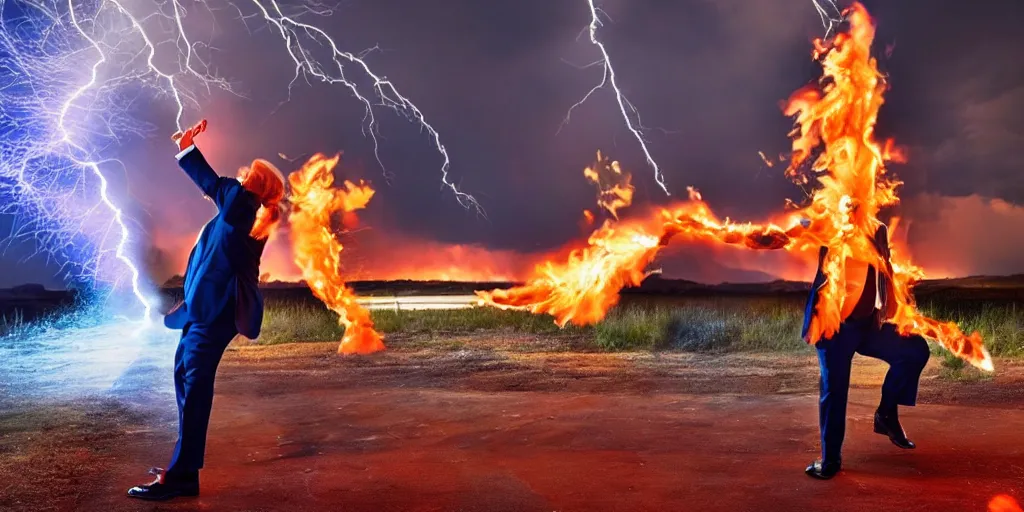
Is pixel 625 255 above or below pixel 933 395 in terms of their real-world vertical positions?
above

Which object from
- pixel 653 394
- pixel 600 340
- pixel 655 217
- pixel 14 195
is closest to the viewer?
pixel 655 217

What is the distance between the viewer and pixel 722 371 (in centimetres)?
1366

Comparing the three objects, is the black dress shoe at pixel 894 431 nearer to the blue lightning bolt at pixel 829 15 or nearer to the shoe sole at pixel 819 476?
the shoe sole at pixel 819 476

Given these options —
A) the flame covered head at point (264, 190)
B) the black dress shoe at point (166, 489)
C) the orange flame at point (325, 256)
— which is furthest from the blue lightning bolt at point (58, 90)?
the black dress shoe at point (166, 489)

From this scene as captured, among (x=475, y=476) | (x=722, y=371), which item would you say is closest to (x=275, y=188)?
(x=475, y=476)

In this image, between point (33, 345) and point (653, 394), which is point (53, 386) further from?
point (653, 394)

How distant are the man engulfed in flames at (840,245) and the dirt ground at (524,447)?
26.3 inches

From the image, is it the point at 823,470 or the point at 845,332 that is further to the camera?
the point at 845,332

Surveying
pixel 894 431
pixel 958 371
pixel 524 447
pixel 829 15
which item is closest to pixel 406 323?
pixel 958 371

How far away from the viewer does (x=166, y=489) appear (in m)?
5.44

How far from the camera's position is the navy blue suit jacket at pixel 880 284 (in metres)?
6.16

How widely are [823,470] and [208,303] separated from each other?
14.5 feet

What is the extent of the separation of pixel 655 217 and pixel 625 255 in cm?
49

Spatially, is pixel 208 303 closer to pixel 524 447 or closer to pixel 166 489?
pixel 166 489
